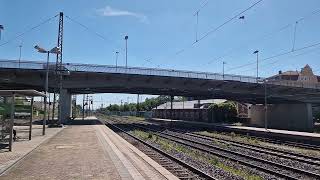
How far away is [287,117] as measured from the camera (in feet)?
217

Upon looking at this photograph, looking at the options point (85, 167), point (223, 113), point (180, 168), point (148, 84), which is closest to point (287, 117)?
point (223, 113)

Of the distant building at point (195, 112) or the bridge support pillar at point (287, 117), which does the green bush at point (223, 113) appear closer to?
the distant building at point (195, 112)

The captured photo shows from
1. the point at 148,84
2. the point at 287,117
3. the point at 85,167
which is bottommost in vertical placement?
the point at 85,167

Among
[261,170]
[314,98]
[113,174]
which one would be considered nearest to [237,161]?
[261,170]

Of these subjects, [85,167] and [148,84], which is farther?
[148,84]

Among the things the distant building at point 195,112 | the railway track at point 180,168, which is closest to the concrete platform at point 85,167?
the railway track at point 180,168

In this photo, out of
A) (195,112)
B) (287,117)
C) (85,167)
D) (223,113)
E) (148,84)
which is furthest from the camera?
(195,112)

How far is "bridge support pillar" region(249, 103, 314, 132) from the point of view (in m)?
60.8

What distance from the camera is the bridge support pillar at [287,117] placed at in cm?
6081

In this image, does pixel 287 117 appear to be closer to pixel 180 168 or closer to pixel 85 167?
pixel 180 168

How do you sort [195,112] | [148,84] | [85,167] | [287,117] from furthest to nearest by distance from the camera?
[195,112], [287,117], [148,84], [85,167]

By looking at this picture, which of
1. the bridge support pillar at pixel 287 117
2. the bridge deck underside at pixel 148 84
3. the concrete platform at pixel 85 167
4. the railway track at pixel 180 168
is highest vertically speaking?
the bridge deck underside at pixel 148 84

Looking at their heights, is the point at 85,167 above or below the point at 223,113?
below

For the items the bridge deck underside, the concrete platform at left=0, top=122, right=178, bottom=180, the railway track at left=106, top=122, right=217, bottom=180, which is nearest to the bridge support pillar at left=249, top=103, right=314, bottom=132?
the bridge deck underside
